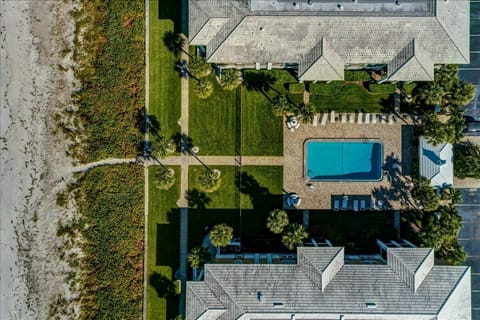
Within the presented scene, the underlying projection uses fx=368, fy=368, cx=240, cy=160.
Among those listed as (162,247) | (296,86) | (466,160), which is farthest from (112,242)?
(466,160)

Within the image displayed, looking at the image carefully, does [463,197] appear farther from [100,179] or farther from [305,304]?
[100,179]

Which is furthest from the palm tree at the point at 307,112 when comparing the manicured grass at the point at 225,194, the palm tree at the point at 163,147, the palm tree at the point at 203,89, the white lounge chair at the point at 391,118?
the palm tree at the point at 163,147

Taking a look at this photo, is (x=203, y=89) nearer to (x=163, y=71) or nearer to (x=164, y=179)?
(x=163, y=71)

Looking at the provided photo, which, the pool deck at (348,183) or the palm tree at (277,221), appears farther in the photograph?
the pool deck at (348,183)

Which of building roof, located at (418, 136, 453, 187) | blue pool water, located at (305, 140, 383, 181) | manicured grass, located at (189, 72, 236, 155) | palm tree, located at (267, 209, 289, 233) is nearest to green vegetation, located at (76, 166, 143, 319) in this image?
manicured grass, located at (189, 72, 236, 155)

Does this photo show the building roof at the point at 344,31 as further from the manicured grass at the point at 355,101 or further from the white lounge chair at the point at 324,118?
the white lounge chair at the point at 324,118
